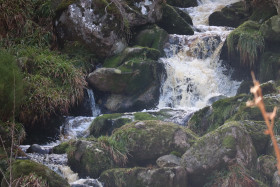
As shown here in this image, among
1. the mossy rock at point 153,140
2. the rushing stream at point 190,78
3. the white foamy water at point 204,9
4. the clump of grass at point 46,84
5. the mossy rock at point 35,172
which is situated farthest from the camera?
the white foamy water at point 204,9

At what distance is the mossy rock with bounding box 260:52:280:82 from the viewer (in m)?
9.16

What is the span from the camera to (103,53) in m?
10.6

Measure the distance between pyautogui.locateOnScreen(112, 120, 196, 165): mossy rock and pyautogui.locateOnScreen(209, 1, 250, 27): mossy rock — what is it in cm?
832

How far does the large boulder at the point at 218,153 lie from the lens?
5.20 metres

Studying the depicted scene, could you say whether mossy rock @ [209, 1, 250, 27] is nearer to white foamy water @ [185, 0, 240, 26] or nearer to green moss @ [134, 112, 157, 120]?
white foamy water @ [185, 0, 240, 26]

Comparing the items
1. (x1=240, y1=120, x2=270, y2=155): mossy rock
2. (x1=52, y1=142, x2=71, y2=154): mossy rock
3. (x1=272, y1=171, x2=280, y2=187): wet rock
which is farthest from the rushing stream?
Result: (x1=272, y1=171, x2=280, y2=187): wet rock

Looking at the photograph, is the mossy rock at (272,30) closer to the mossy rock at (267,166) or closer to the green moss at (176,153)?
the mossy rock at (267,166)

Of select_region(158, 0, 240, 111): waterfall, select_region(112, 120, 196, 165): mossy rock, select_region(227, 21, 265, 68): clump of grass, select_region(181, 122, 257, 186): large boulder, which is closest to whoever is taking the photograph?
select_region(181, 122, 257, 186): large boulder

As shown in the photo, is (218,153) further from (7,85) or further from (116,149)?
(7,85)

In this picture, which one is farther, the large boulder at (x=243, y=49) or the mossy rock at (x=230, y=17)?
the mossy rock at (x=230, y=17)

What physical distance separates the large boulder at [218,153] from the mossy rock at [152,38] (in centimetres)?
615

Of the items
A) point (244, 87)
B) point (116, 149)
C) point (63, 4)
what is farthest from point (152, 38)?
point (116, 149)

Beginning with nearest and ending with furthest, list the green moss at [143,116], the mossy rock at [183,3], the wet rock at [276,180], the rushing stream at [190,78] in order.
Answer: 1. the wet rock at [276,180]
2. the green moss at [143,116]
3. the rushing stream at [190,78]
4. the mossy rock at [183,3]

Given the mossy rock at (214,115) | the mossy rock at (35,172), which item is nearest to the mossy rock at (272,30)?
the mossy rock at (214,115)
